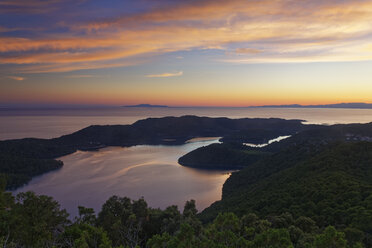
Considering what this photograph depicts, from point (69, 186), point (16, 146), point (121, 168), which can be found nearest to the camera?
point (69, 186)

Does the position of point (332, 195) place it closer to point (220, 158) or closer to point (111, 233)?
point (111, 233)

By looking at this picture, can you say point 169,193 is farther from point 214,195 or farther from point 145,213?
point 145,213

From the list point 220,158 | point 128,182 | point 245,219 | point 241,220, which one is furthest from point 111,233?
point 220,158

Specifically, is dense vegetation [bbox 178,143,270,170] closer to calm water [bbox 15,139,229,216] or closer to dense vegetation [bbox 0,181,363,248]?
calm water [bbox 15,139,229,216]

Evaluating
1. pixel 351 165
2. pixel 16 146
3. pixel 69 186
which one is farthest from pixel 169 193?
pixel 16 146

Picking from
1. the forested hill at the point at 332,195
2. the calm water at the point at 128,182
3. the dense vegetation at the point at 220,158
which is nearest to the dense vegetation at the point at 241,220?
the forested hill at the point at 332,195
